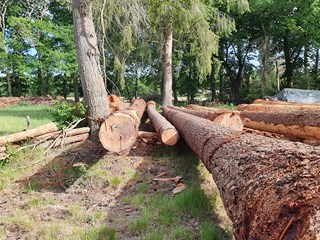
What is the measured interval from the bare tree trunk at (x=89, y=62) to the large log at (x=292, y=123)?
3.29 m

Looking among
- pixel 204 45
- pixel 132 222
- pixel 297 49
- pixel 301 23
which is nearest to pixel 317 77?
pixel 297 49

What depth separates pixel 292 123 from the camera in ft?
17.1

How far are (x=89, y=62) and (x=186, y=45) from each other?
40.7 feet

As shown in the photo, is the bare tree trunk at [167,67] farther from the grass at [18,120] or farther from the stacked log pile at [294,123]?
the stacked log pile at [294,123]

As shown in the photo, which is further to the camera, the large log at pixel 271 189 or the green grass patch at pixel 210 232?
the green grass patch at pixel 210 232

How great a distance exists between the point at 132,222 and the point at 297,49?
29.3 meters

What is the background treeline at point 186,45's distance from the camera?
14.4 metres

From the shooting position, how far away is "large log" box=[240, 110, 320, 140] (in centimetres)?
470

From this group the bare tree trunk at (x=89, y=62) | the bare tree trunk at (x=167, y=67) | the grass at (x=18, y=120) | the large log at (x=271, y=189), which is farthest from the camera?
the bare tree trunk at (x=167, y=67)

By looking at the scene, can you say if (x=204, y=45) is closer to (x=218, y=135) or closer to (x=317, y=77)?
(x=218, y=135)

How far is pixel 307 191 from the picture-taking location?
135cm

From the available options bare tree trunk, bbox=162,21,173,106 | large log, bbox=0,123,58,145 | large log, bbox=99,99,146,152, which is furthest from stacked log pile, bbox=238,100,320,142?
bare tree trunk, bbox=162,21,173,106

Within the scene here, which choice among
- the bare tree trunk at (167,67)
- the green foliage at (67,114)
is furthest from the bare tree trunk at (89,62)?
the bare tree trunk at (167,67)

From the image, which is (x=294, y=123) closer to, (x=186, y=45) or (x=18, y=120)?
(x=18, y=120)
